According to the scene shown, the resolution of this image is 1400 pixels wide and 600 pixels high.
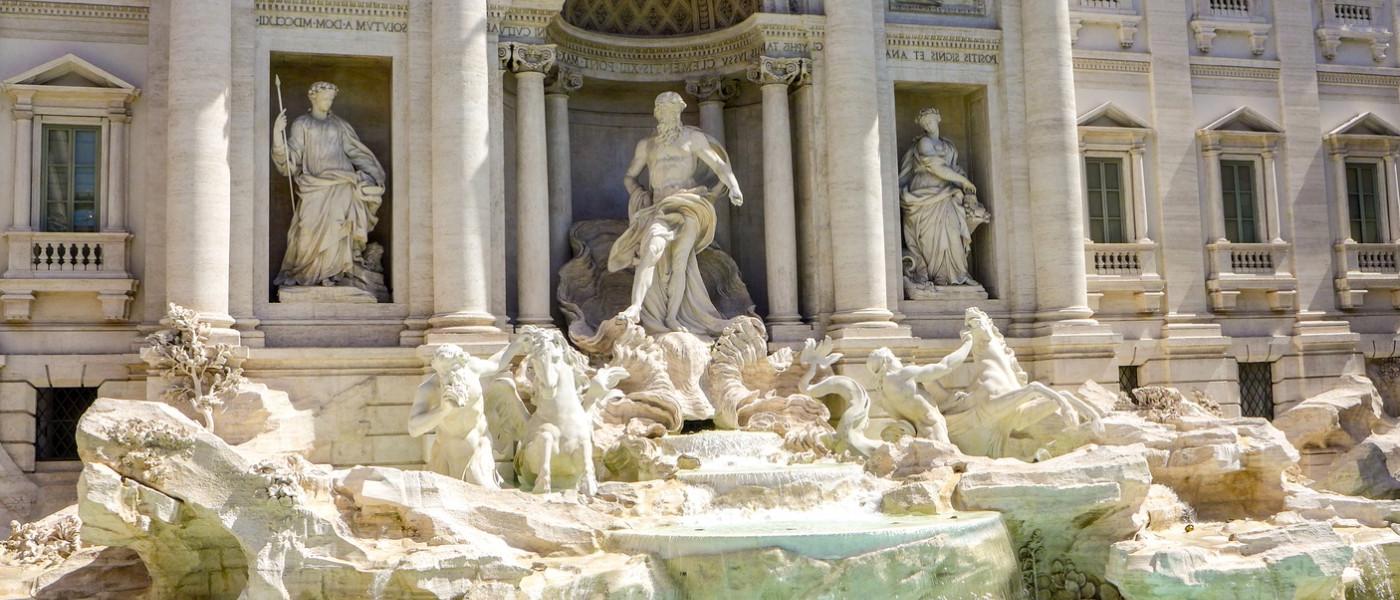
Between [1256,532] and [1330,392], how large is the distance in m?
11.1

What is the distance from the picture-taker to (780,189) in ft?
70.4

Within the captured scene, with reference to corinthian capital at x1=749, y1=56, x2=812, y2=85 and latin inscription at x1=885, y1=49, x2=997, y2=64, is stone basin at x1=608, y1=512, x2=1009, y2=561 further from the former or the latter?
latin inscription at x1=885, y1=49, x2=997, y2=64

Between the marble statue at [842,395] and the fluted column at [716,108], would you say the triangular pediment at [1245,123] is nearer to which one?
the fluted column at [716,108]

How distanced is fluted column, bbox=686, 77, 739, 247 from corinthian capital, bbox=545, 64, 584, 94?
1968mm

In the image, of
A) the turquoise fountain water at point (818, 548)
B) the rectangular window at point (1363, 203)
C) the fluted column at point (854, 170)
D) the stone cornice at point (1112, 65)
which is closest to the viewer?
the turquoise fountain water at point (818, 548)

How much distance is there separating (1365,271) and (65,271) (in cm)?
2254

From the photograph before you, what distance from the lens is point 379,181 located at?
782 inches

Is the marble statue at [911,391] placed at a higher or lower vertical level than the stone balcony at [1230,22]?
lower

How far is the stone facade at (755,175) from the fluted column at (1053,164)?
5cm

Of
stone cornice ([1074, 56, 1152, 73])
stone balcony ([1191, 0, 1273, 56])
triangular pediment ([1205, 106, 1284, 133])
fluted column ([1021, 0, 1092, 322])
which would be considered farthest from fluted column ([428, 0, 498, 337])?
stone balcony ([1191, 0, 1273, 56])

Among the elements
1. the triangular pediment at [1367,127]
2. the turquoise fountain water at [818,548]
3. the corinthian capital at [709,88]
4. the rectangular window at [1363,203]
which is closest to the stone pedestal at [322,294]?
the corinthian capital at [709,88]

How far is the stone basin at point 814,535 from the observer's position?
42.3 ft

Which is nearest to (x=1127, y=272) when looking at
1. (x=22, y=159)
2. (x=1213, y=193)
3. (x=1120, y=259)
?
(x=1120, y=259)

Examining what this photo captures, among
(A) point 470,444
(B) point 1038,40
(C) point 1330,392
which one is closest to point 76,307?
(A) point 470,444
